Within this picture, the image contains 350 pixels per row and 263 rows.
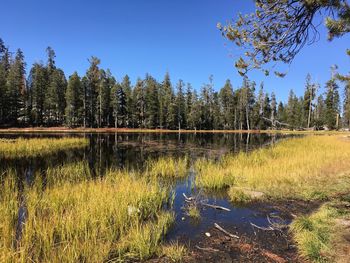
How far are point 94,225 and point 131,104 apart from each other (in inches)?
3103

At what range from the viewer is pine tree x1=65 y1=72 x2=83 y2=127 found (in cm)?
7125

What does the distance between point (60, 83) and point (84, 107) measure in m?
13.6

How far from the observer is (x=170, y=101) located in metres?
83.5

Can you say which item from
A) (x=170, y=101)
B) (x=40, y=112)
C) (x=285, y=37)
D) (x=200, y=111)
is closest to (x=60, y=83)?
(x=40, y=112)

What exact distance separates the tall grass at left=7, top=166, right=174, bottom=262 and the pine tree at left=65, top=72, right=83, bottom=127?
66423mm

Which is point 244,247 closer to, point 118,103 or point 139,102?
point 118,103

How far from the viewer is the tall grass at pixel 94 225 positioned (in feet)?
17.0

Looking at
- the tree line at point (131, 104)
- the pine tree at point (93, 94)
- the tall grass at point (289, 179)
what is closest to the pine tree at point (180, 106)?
the tree line at point (131, 104)

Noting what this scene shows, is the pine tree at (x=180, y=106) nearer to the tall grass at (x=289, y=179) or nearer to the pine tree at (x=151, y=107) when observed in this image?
the pine tree at (x=151, y=107)

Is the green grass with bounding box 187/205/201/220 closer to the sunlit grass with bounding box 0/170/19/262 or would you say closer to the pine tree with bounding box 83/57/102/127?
the sunlit grass with bounding box 0/170/19/262

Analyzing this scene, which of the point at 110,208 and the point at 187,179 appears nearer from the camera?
the point at 110,208

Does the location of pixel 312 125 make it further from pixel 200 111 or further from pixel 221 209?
pixel 221 209

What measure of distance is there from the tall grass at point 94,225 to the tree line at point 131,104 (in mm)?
67669

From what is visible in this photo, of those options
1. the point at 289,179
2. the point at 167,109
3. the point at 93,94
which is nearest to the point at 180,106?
the point at 167,109
